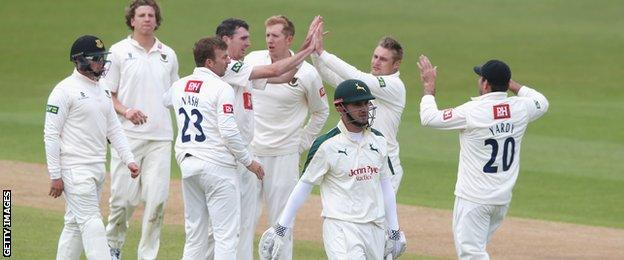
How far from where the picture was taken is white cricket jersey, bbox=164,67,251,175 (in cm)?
1080

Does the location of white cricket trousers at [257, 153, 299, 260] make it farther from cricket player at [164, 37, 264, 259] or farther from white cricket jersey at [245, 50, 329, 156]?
cricket player at [164, 37, 264, 259]

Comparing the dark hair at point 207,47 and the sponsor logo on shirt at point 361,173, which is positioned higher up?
the dark hair at point 207,47

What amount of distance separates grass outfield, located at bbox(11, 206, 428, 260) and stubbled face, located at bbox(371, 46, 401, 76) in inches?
101

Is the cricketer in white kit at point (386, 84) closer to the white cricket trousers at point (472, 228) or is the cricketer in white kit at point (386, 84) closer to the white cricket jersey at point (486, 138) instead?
the white cricket jersey at point (486, 138)

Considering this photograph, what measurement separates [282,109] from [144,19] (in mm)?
1836

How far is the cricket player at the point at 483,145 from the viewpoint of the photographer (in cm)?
1123

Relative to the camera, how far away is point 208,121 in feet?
35.9

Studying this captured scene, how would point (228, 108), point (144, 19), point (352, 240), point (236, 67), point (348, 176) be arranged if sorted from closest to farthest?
point (352, 240), point (348, 176), point (228, 108), point (236, 67), point (144, 19)

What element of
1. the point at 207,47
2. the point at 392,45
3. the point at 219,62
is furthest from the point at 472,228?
the point at 207,47

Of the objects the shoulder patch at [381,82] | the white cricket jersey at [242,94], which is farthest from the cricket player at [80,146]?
the shoulder patch at [381,82]

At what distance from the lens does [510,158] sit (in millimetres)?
11328

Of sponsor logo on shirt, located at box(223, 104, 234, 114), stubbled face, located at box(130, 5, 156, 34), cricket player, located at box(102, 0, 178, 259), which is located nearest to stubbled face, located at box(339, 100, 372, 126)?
sponsor logo on shirt, located at box(223, 104, 234, 114)

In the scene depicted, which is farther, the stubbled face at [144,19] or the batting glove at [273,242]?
the stubbled face at [144,19]

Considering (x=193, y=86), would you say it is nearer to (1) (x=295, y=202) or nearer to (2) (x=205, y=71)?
(2) (x=205, y=71)
